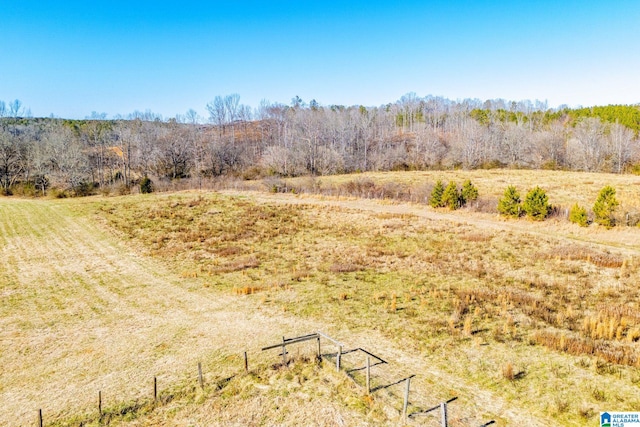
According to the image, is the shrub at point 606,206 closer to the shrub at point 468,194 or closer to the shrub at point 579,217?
the shrub at point 579,217

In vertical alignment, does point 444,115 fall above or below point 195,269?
above

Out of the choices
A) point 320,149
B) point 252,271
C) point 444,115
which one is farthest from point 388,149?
point 252,271

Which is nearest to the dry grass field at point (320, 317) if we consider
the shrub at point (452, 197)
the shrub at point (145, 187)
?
the shrub at point (452, 197)

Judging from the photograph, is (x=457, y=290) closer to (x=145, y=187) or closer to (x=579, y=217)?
(x=579, y=217)

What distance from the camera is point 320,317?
16.4 m

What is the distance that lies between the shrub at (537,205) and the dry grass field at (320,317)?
124 cm

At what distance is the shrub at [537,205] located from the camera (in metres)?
32.9

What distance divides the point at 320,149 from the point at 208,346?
78.4 meters

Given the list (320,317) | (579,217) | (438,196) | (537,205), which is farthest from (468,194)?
(320,317)

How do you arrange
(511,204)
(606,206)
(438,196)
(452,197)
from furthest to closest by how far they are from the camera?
(438,196) < (452,197) < (511,204) < (606,206)

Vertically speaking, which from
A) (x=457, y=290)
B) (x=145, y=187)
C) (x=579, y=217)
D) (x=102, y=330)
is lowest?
(x=102, y=330)

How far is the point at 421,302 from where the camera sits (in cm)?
1722

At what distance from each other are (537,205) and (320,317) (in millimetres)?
25505

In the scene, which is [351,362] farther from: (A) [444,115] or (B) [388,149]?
(A) [444,115]
